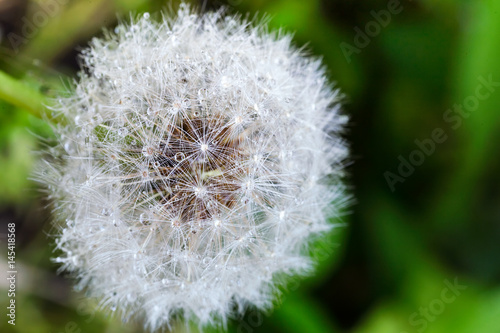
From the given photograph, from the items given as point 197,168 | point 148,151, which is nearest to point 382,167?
point 197,168

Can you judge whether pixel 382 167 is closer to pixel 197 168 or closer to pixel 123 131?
pixel 197 168

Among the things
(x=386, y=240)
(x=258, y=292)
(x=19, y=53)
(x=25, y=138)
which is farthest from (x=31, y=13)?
(x=386, y=240)

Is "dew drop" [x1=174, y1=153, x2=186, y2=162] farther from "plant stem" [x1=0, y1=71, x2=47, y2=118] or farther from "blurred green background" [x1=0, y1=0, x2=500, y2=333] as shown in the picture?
"blurred green background" [x1=0, y1=0, x2=500, y2=333]

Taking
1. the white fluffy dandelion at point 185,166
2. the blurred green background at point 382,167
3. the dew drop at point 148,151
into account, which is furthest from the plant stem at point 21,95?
the dew drop at point 148,151

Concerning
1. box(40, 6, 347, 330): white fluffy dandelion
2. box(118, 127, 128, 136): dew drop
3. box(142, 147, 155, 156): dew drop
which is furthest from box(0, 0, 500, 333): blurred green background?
box(142, 147, 155, 156): dew drop

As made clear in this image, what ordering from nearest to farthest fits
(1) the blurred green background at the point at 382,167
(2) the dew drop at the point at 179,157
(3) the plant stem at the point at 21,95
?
Result: 1. (2) the dew drop at the point at 179,157
2. (3) the plant stem at the point at 21,95
3. (1) the blurred green background at the point at 382,167

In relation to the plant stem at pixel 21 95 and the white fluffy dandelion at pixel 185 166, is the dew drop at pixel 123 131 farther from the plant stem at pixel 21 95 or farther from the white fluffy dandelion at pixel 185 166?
the plant stem at pixel 21 95
